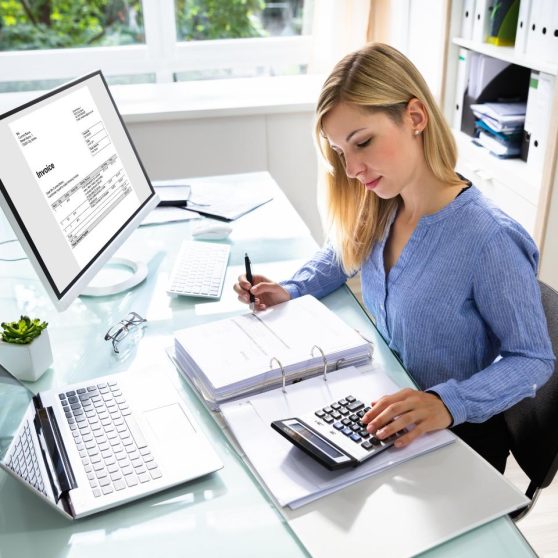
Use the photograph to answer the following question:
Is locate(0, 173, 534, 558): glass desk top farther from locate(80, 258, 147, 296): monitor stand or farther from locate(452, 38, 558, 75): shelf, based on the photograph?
locate(452, 38, 558, 75): shelf

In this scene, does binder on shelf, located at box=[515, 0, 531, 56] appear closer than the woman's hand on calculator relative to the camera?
No

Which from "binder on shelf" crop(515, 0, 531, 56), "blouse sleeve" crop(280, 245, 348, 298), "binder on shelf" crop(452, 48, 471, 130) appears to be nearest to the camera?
"blouse sleeve" crop(280, 245, 348, 298)

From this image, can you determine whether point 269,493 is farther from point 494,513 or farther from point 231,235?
point 231,235

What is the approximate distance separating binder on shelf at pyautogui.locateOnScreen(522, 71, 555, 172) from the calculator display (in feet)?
4.52

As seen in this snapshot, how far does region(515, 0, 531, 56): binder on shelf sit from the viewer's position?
2.04 meters

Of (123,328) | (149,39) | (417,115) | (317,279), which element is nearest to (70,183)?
(123,328)

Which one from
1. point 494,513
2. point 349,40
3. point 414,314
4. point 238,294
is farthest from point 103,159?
point 349,40

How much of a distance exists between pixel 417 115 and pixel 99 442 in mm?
752

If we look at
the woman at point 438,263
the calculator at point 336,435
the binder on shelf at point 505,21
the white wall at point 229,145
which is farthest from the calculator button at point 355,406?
the white wall at point 229,145

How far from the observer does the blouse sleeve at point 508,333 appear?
3.35 ft

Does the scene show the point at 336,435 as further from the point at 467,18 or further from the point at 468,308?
the point at 467,18

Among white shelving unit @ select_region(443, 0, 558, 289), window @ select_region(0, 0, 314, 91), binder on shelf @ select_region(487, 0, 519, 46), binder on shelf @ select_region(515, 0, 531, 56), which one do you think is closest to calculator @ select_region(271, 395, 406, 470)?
white shelving unit @ select_region(443, 0, 558, 289)

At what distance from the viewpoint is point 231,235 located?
1764mm

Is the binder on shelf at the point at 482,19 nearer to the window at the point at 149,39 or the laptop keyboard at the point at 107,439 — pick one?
the window at the point at 149,39
